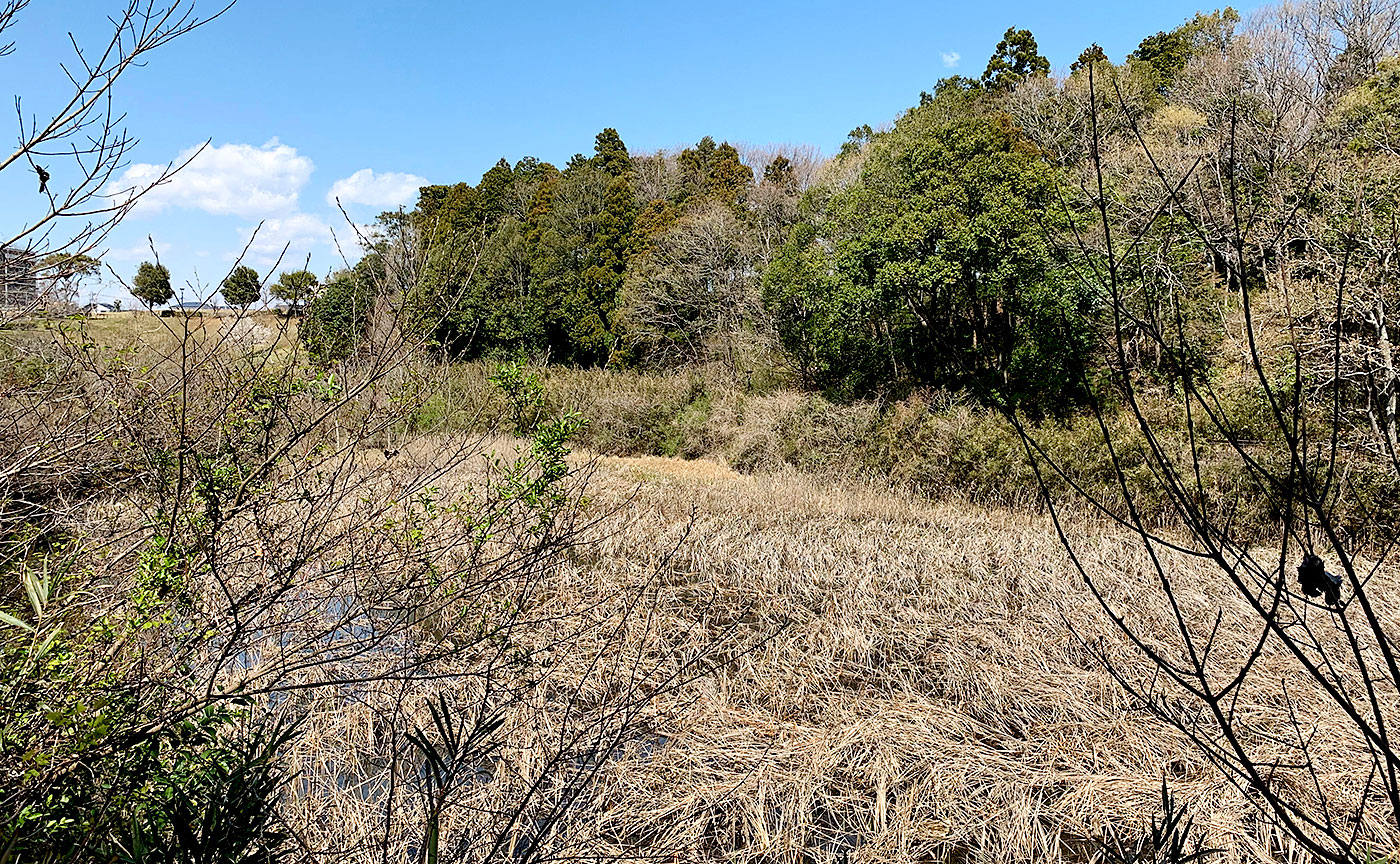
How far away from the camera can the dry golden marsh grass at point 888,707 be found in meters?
4.22

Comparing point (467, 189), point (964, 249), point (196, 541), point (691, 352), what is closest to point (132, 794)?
point (196, 541)

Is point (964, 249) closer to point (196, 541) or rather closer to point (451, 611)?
point (451, 611)

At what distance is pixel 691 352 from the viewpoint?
19.1 meters

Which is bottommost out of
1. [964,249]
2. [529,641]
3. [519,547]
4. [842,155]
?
[529,641]

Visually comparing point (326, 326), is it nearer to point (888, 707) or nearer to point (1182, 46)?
point (888, 707)

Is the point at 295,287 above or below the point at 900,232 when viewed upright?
below

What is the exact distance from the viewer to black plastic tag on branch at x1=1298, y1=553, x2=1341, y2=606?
0.86 meters

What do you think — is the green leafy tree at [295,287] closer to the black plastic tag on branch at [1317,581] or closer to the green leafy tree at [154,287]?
the green leafy tree at [154,287]

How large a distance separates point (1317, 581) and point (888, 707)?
15.9 feet

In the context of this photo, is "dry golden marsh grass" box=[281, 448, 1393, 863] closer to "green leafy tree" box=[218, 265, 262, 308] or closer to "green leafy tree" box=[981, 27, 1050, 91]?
"green leafy tree" box=[218, 265, 262, 308]

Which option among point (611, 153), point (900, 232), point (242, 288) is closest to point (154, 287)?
point (242, 288)

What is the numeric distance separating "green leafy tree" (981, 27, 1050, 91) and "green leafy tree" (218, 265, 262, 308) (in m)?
22.4

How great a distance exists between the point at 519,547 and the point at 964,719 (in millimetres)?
2951

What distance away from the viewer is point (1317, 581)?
89 centimetres
